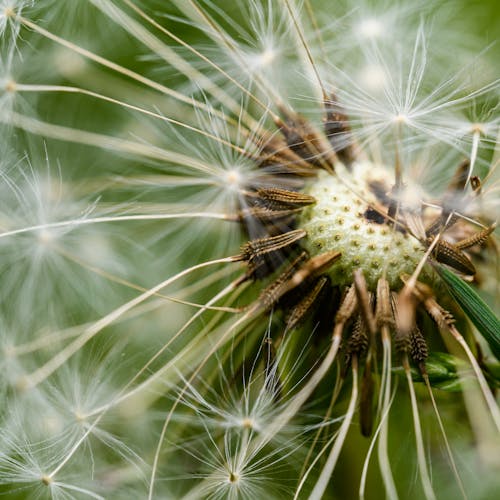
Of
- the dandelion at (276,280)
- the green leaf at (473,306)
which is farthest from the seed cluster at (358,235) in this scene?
the green leaf at (473,306)

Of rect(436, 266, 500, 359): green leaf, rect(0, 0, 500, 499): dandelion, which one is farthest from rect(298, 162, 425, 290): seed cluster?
rect(436, 266, 500, 359): green leaf

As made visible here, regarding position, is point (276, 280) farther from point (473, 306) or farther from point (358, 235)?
point (473, 306)

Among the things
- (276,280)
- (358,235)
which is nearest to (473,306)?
(358,235)

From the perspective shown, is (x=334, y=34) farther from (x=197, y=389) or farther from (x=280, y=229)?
(x=197, y=389)

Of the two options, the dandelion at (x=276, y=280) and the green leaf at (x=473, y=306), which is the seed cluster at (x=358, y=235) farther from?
the green leaf at (x=473, y=306)

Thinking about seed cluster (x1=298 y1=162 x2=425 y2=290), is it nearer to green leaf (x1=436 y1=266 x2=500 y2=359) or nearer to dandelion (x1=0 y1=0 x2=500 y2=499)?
dandelion (x1=0 y1=0 x2=500 y2=499)

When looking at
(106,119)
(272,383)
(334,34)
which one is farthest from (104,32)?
(272,383)

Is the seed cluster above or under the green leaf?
above
